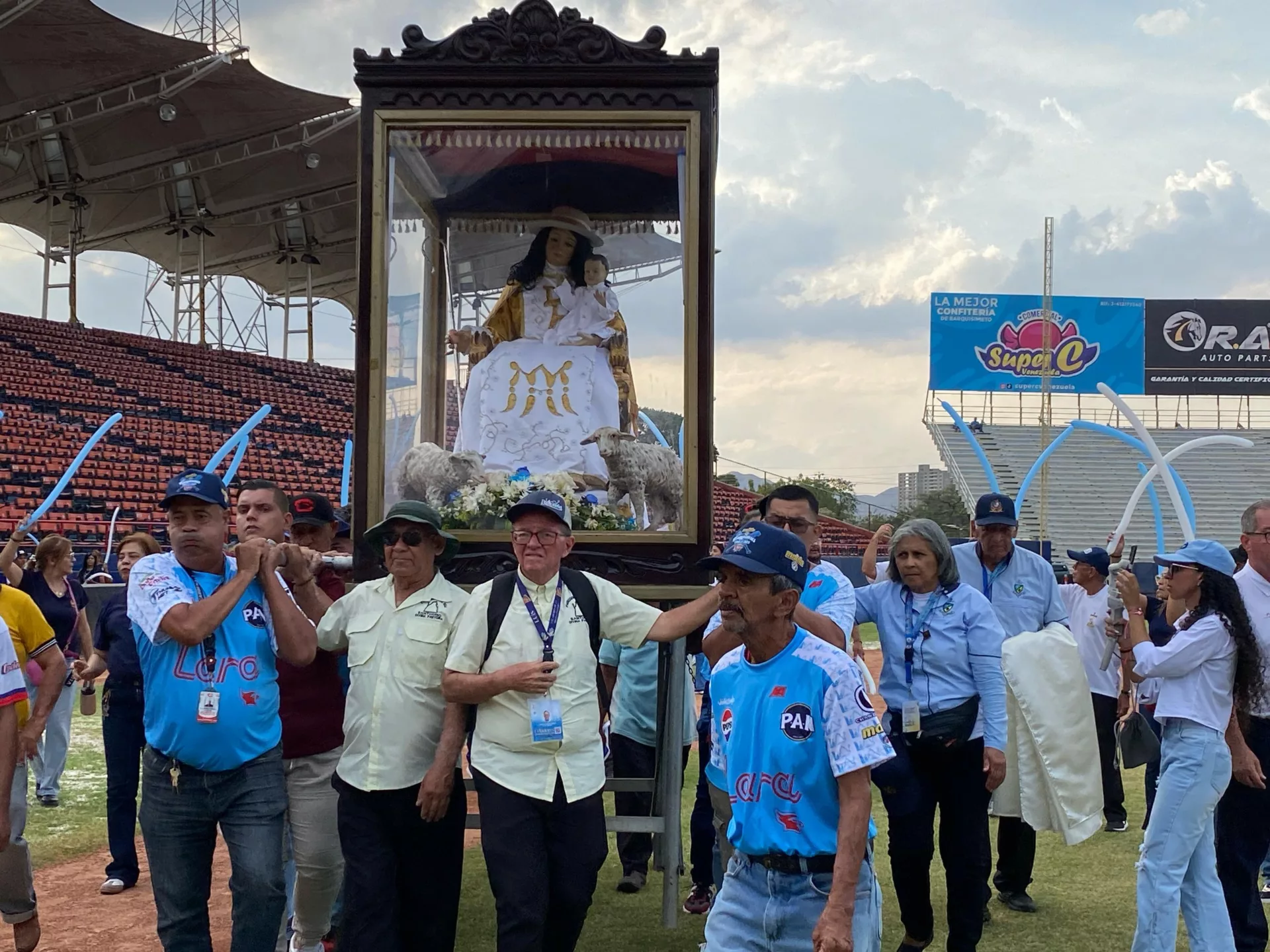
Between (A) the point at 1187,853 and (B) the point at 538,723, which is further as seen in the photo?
(A) the point at 1187,853

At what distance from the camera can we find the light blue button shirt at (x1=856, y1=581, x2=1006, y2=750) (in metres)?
4.48

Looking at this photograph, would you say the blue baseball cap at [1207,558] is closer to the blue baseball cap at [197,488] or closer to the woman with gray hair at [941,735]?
the woman with gray hair at [941,735]

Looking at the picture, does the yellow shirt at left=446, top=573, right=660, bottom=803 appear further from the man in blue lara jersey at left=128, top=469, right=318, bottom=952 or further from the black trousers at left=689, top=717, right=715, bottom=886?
the black trousers at left=689, top=717, right=715, bottom=886

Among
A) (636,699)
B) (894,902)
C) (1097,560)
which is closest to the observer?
(894,902)

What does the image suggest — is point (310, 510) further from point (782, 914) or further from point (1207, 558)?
point (1207, 558)

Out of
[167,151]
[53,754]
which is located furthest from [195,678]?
[167,151]

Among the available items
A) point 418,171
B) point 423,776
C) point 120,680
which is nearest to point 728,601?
point 423,776

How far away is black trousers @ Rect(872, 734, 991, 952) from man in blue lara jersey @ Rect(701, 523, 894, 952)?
1.62 metres

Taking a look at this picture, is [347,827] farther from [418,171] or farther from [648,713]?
[418,171]

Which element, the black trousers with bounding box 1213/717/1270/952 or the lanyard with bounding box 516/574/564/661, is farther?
the black trousers with bounding box 1213/717/1270/952

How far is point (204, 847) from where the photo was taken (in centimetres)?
387

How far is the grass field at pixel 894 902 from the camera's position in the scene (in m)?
5.15

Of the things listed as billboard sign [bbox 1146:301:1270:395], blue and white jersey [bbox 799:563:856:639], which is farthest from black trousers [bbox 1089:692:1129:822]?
billboard sign [bbox 1146:301:1270:395]

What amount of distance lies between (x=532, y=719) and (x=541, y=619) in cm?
31
